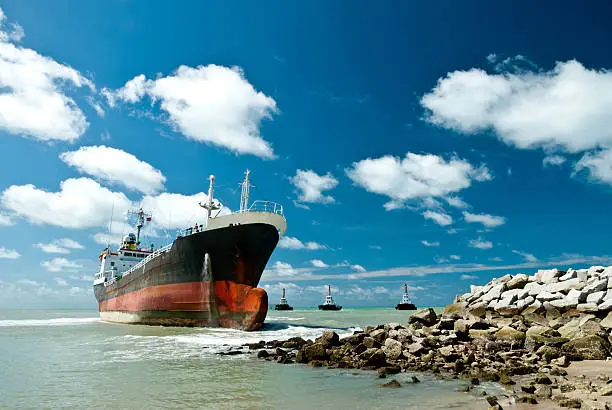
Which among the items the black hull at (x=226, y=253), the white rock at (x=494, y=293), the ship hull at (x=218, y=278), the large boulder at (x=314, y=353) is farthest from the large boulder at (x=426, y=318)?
the black hull at (x=226, y=253)

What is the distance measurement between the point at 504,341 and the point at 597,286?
5.60 m

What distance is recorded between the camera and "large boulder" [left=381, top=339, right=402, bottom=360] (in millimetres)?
10562

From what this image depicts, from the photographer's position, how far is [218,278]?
2042cm

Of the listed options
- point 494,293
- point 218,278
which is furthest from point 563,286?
point 218,278

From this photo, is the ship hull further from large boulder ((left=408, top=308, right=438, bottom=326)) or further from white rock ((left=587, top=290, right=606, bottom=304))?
white rock ((left=587, top=290, right=606, bottom=304))

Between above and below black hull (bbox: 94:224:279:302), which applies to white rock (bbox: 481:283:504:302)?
below

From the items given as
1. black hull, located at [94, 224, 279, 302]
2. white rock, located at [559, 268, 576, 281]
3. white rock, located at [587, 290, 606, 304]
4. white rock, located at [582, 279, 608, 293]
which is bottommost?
white rock, located at [587, 290, 606, 304]

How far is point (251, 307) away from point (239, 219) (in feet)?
17.8

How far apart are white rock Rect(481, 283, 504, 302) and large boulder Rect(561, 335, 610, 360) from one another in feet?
21.0

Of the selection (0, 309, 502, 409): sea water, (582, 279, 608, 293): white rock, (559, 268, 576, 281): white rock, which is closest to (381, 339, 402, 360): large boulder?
(0, 309, 502, 409): sea water

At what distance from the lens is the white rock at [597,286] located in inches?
555

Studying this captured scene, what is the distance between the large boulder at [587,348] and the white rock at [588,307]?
3.50 meters

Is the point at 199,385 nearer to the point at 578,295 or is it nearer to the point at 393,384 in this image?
the point at 393,384

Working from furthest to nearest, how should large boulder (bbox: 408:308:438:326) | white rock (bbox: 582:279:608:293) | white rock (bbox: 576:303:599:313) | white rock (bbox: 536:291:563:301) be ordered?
large boulder (bbox: 408:308:438:326) → white rock (bbox: 536:291:563:301) → white rock (bbox: 582:279:608:293) → white rock (bbox: 576:303:599:313)
